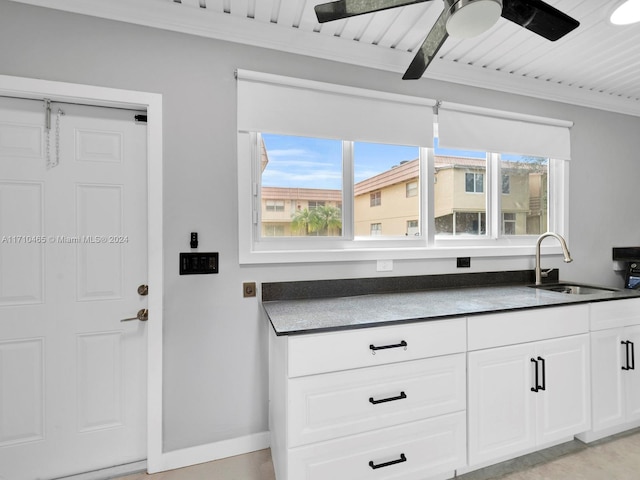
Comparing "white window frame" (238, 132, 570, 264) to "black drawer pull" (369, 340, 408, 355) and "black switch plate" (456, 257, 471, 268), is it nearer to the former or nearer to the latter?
"black switch plate" (456, 257, 471, 268)

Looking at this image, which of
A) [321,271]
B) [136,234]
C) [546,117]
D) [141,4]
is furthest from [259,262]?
[546,117]

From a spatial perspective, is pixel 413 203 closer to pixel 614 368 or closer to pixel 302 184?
pixel 302 184

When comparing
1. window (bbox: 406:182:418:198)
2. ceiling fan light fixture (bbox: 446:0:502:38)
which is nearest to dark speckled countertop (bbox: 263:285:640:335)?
window (bbox: 406:182:418:198)

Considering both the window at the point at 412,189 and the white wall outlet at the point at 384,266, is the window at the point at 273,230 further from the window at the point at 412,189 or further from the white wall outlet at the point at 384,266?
the window at the point at 412,189

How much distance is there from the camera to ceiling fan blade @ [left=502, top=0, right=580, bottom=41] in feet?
3.95

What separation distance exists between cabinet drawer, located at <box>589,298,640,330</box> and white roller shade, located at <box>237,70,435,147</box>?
4.87 ft

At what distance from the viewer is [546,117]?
101 inches

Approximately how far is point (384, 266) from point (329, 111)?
1084mm

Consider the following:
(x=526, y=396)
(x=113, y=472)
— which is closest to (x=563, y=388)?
(x=526, y=396)

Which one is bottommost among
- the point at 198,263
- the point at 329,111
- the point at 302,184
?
the point at 198,263

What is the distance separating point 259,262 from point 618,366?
7.72 feet

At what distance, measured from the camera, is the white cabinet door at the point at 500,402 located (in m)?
1.58

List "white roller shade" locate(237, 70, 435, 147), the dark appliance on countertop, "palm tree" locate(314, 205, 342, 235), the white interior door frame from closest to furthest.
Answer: the white interior door frame, "white roller shade" locate(237, 70, 435, 147), "palm tree" locate(314, 205, 342, 235), the dark appliance on countertop

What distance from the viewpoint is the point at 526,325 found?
1696 millimetres
